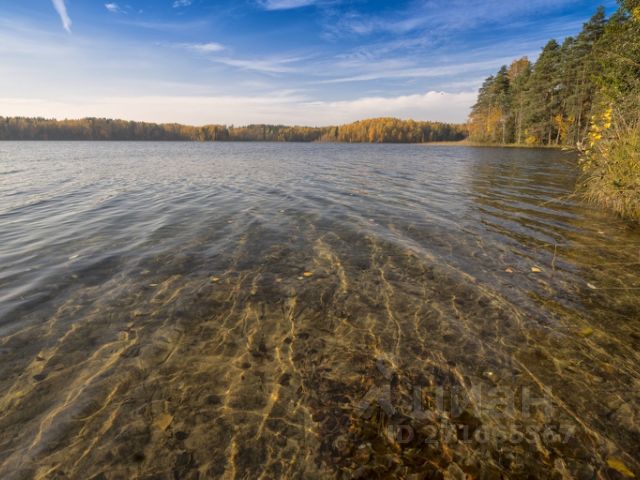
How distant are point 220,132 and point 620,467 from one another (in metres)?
173

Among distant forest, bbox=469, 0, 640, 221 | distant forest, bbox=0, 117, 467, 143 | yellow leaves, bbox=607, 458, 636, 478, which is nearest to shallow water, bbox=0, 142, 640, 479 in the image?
yellow leaves, bbox=607, 458, 636, 478

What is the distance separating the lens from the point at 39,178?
21672 millimetres

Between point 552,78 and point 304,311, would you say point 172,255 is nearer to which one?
point 304,311

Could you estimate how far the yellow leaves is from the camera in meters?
2.66

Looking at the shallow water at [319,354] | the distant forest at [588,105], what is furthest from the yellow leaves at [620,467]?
the distant forest at [588,105]

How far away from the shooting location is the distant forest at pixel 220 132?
124 metres

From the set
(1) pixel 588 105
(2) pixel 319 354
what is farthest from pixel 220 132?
(2) pixel 319 354

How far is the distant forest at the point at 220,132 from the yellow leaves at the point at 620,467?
148671 mm

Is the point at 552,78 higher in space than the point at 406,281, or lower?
higher

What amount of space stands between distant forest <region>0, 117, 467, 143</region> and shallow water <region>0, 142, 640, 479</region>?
145 meters

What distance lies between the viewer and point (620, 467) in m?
2.72

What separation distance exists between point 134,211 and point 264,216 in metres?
5.40

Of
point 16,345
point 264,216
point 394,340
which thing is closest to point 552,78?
point 264,216

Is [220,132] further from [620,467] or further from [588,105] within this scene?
[620,467]
